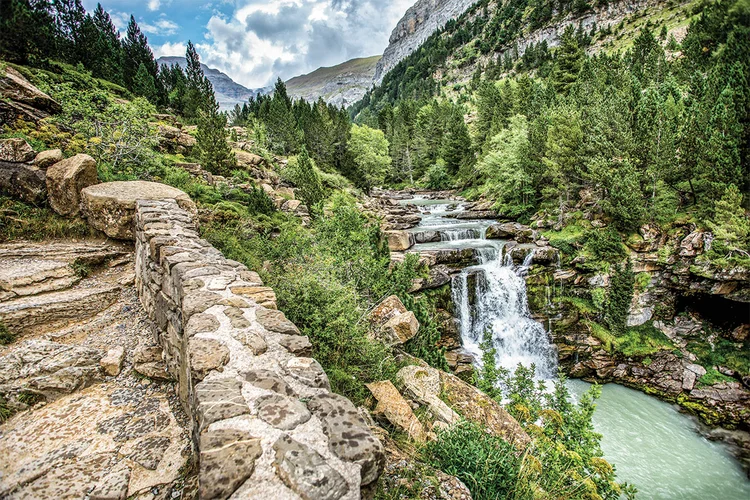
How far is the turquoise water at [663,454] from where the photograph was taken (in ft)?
32.2

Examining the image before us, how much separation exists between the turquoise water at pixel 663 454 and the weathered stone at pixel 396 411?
9924 mm

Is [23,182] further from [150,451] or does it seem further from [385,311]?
[385,311]

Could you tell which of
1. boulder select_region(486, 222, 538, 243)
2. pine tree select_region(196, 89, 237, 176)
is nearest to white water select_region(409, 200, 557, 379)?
boulder select_region(486, 222, 538, 243)

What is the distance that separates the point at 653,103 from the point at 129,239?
24.4 m

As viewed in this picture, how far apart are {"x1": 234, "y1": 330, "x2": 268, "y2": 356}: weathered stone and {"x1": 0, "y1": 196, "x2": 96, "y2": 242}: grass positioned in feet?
20.4

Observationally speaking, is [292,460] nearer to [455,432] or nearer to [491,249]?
[455,432]

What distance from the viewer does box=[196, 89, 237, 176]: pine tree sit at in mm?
17594

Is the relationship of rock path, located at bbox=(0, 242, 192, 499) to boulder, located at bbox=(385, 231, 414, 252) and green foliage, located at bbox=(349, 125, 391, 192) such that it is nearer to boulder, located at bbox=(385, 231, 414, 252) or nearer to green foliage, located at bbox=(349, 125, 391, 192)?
boulder, located at bbox=(385, 231, 414, 252)

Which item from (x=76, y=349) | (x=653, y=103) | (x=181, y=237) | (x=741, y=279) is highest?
(x=653, y=103)

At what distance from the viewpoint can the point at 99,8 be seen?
44.0m

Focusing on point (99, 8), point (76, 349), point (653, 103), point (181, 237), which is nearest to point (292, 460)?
point (76, 349)

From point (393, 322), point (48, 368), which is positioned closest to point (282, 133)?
point (393, 322)

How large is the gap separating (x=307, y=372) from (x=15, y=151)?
9203 millimetres

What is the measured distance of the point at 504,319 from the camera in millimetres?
16547
